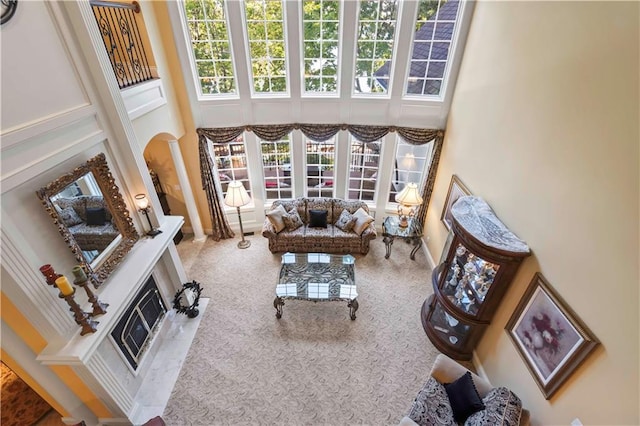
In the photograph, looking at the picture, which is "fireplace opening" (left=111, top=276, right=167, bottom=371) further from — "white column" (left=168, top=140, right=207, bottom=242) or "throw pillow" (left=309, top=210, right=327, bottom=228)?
"throw pillow" (left=309, top=210, right=327, bottom=228)

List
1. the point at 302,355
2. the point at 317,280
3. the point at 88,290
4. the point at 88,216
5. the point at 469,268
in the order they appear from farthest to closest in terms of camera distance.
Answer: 1. the point at 317,280
2. the point at 302,355
3. the point at 469,268
4. the point at 88,216
5. the point at 88,290

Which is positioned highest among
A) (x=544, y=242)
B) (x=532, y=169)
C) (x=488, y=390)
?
(x=532, y=169)

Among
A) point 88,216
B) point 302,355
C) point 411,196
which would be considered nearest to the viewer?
point 88,216

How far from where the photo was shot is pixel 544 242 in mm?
2752

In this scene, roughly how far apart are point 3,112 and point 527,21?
16.2 ft

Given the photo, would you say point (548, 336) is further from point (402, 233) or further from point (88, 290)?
point (88, 290)

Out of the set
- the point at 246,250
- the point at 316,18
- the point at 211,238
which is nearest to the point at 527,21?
the point at 316,18

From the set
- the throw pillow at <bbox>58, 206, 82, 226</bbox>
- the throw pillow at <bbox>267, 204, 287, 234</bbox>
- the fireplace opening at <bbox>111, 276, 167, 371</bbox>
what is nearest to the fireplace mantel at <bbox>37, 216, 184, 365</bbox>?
the fireplace opening at <bbox>111, 276, 167, 371</bbox>

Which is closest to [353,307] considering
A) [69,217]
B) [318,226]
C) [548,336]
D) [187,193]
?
→ [318,226]

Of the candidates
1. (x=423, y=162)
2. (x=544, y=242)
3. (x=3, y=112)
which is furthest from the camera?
(x=423, y=162)

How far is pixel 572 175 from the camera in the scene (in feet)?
8.18

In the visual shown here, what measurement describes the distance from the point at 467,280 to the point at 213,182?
491 cm

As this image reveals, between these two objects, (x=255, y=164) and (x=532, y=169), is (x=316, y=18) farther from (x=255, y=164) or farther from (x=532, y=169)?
(x=532, y=169)

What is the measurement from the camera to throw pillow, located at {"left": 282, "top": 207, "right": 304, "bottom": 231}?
19.4ft
